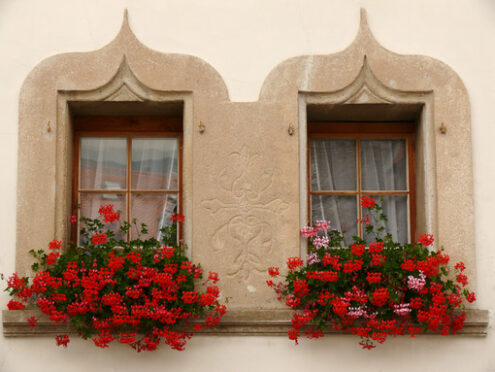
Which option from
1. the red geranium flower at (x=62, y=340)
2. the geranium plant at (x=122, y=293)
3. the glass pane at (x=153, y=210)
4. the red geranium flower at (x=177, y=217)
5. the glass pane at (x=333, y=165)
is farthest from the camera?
the glass pane at (x=333, y=165)

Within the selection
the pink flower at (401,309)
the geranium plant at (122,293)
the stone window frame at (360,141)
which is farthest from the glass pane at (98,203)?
the pink flower at (401,309)

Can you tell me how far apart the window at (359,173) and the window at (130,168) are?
1065 mm

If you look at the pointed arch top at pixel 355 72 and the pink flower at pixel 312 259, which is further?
the pointed arch top at pixel 355 72

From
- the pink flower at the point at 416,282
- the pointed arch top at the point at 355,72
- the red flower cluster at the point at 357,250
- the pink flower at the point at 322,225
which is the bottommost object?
the pink flower at the point at 416,282

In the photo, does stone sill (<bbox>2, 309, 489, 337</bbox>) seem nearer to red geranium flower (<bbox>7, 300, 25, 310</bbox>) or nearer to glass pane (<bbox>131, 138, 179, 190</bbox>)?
red geranium flower (<bbox>7, 300, 25, 310</bbox>)

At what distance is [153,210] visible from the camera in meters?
5.82

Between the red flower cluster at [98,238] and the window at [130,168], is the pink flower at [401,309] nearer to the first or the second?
the window at [130,168]

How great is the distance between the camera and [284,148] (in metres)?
5.52

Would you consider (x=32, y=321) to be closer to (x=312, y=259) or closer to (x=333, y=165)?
(x=312, y=259)

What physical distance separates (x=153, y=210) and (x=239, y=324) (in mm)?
1106

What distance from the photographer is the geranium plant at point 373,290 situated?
16.9 feet

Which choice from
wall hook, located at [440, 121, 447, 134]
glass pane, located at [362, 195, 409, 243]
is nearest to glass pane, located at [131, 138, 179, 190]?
glass pane, located at [362, 195, 409, 243]

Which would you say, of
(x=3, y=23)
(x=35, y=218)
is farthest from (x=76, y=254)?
(x=3, y=23)

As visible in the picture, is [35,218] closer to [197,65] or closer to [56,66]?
[56,66]
